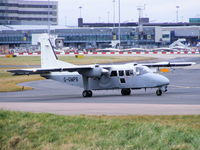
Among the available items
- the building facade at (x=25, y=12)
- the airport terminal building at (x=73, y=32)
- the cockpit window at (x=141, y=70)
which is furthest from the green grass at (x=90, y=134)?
the building facade at (x=25, y=12)

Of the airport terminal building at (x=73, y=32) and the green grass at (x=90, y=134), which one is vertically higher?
the airport terminal building at (x=73, y=32)

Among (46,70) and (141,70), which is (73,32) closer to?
(141,70)

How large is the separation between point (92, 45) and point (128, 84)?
463 ft

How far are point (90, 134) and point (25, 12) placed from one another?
176 meters

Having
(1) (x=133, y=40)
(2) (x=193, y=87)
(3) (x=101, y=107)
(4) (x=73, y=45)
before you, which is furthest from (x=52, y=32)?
(3) (x=101, y=107)

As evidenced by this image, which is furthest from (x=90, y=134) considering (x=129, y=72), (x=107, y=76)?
(x=107, y=76)

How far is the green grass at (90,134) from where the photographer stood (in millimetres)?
17031

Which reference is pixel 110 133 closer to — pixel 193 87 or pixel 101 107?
pixel 101 107

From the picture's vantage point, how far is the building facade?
598 ft

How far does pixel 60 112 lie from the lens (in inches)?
1057

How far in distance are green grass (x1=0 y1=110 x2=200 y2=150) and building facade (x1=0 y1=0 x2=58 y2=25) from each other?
158 meters

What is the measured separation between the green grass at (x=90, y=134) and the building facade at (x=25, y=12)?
158261 mm

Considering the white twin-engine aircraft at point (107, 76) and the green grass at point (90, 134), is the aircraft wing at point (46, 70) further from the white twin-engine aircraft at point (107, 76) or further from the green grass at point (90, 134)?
the green grass at point (90, 134)

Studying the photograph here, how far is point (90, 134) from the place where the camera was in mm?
18953
